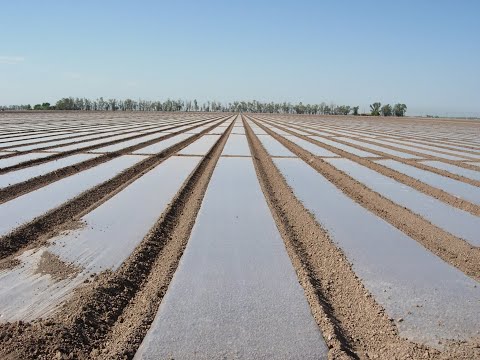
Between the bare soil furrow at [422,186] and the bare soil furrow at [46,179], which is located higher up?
the bare soil furrow at [46,179]

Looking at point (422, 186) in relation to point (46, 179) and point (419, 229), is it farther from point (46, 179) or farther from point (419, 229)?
point (46, 179)

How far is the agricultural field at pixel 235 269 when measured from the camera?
8.21 feet

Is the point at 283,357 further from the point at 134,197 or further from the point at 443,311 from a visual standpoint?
the point at 134,197

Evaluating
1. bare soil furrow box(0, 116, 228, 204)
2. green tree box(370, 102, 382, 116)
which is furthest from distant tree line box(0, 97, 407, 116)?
bare soil furrow box(0, 116, 228, 204)

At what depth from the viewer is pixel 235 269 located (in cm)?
356

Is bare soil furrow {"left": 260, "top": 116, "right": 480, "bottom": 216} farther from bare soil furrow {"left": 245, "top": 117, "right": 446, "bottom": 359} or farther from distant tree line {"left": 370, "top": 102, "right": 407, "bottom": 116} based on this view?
distant tree line {"left": 370, "top": 102, "right": 407, "bottom": 116}

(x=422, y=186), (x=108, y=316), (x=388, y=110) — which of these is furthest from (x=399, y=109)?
(x=108, y=316)

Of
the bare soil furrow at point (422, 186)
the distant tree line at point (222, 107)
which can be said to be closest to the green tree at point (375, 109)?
the distant tree line at point (222, 107)

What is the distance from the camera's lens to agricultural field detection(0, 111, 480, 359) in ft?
8.21

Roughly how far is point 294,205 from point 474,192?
367cm

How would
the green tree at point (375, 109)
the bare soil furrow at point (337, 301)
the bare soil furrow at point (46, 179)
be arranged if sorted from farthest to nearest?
the green tree at point (375, 109)
the bare soil furrow at point (46, 179)
the bare soil furrow at point (337, 301)

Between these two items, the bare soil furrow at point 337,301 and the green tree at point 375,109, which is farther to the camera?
the green tree at point 375,109

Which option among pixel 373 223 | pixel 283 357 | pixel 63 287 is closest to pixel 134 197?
pixel 63 287

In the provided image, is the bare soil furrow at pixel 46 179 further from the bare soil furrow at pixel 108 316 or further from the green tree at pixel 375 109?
the green tree at pixel 375 109
